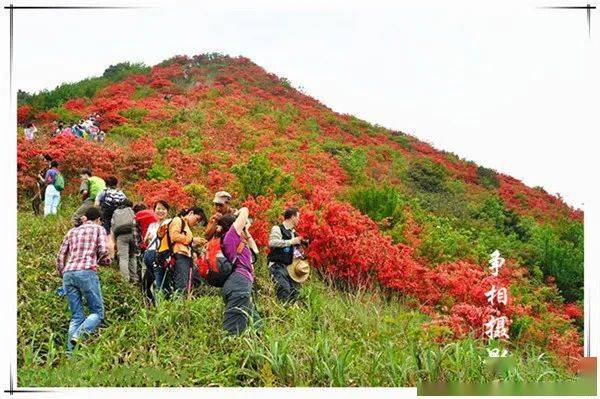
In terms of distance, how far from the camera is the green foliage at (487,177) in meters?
10.5

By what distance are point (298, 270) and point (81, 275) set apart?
2.34 m

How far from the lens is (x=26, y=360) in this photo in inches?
296

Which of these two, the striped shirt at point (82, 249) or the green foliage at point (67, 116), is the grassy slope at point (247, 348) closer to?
the striped shirt at point (82, 249)

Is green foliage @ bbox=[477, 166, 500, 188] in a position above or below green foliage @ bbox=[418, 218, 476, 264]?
above

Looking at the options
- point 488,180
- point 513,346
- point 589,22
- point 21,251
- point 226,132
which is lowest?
point 513,346

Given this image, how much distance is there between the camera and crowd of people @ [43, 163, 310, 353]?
25.2 ft

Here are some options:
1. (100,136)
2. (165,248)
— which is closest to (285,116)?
(100,136)

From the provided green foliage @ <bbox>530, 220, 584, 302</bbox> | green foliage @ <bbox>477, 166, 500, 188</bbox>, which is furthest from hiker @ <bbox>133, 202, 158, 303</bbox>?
green foliage @ <bbox>530, 220, 584, 302</bbox>

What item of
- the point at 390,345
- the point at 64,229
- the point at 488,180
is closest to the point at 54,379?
the point at 390,345

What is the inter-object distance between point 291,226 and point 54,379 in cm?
299

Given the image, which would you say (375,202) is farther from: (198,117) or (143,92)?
(143,92)

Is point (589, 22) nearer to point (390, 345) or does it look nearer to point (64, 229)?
point (390, 345)

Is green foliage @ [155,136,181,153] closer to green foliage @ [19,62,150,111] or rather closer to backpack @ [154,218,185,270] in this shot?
green foliage @ [19,62,150,111]

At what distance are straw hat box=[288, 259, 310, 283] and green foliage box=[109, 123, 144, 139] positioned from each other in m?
3.75
